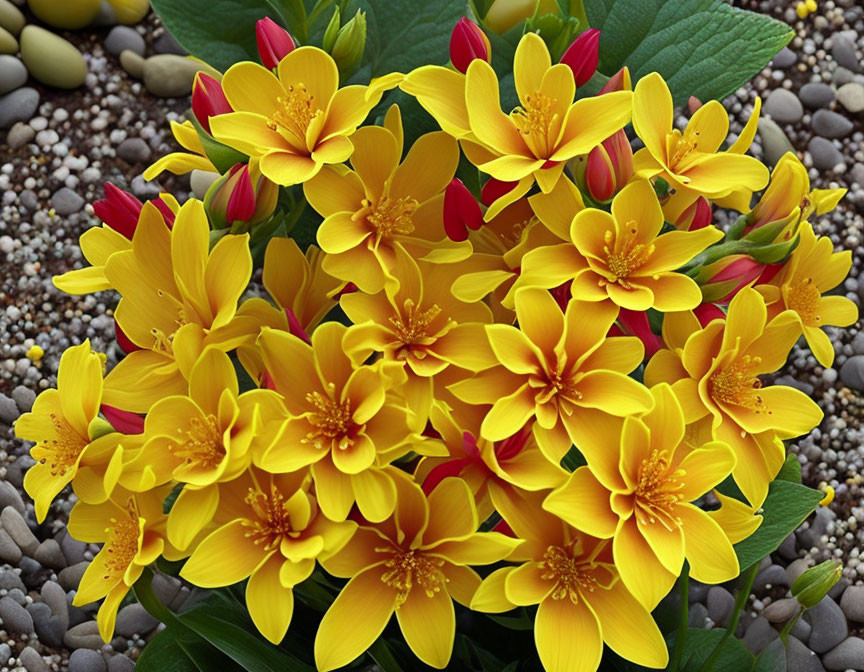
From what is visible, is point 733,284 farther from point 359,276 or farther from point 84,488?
point 84,488

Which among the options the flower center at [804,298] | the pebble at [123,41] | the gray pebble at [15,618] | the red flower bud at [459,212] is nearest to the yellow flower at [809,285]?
the flower center at [804,298]

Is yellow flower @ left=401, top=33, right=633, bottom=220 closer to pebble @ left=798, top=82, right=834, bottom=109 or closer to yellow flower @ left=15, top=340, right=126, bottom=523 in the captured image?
yellow flower @ left=15, top=340, right=126, bottom=523

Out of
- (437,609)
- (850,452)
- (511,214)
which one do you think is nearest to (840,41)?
(850,452)

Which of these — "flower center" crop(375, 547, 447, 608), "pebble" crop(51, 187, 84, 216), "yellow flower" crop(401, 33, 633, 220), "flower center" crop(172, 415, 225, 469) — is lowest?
"pebble" crop(51, 187, 84, 216)

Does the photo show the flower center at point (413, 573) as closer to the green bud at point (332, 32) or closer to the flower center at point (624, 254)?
the flower center at point (624, 254)

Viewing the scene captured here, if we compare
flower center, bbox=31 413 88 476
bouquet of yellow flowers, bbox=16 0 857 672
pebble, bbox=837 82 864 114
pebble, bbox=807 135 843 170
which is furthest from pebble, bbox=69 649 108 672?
pebble, bbox=837 82 864 114
